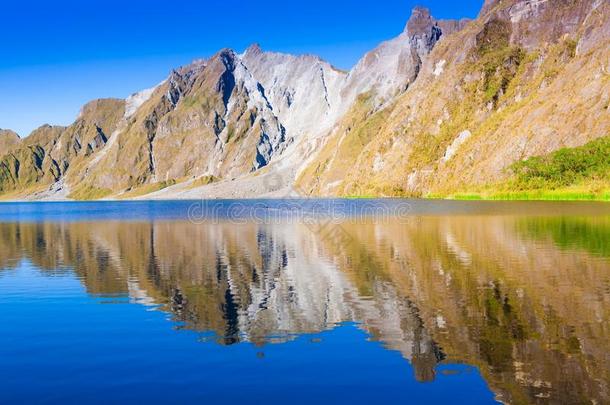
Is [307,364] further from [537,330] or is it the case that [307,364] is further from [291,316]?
[537,330]

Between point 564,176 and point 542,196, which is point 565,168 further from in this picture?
point 542,196

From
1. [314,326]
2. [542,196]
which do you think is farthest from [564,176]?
[314,326]

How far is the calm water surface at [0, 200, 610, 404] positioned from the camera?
56.7 feet

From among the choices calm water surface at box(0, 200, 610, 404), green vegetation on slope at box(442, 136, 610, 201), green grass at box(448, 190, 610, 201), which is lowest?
calm water surface at box(0, 200, 610, 404)

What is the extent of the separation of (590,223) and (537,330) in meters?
50.5

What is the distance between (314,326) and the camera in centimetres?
2452

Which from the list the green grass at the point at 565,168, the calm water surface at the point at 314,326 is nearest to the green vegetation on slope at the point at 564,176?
the green grass at the point at 565,168

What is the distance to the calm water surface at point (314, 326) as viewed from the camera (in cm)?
1730

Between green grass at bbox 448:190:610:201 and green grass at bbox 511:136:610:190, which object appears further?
green grass at bbox 511:136:610:190

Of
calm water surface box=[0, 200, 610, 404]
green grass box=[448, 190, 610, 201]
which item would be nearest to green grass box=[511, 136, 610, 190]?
green grass box=[448, 190, 610, 201]

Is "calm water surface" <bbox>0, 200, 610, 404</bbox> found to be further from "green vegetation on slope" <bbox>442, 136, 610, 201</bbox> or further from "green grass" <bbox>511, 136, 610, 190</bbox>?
"green grass" <bbox>511, 136, 610, 190</bbox>

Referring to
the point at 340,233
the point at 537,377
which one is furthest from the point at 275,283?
the point at 340,233

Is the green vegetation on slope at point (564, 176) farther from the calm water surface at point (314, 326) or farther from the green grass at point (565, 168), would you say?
the calm water surface at point (314, 326)

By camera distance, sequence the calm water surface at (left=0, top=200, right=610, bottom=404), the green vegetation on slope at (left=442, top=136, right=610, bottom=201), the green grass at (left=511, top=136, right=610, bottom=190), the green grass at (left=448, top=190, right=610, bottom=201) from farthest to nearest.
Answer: the green grass at (left=511, top=136, right=610, bottom=190) → the green vegetation on slope at (left=442, top=136, right=610, bottom=201) → the green grass at (left=448, top=190, right=610, bottom=201) → the calm water surface at (left=0, top=200, right=610, bottom=404)
